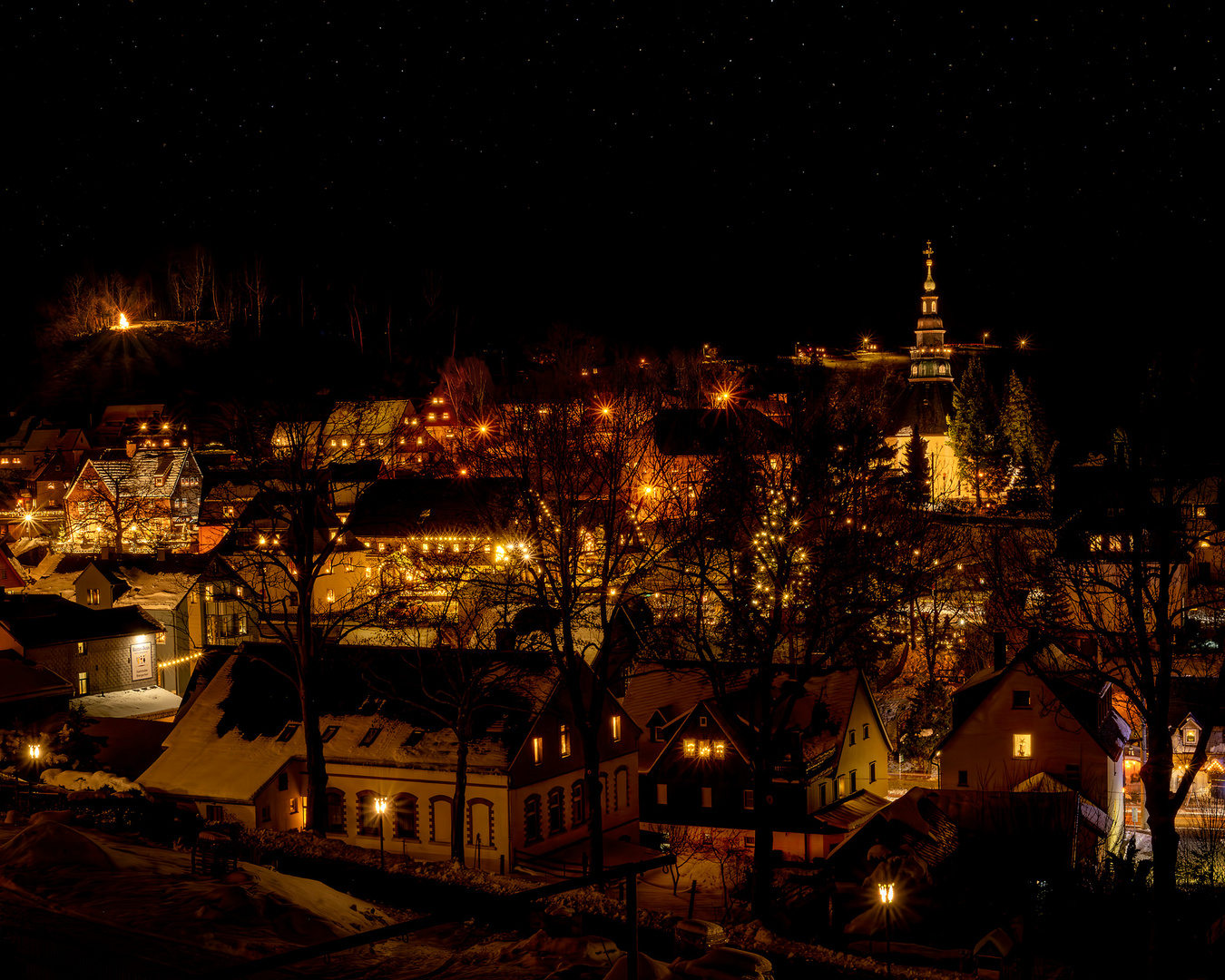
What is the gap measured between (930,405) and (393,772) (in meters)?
66.0

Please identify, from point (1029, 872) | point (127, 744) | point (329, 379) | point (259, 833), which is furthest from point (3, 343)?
point (1029, 872)

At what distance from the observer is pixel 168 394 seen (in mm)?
122062

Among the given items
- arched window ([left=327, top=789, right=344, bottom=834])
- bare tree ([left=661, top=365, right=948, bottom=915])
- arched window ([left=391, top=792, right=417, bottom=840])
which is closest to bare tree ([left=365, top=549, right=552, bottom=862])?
arched window ([left=391, top=792, right=417, bottom=840])

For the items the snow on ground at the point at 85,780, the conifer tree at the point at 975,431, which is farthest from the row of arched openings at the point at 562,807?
the conifer tree at the point at 975,431

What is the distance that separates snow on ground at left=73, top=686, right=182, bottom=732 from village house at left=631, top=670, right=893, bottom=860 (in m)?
20.6

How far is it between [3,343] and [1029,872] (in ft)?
503

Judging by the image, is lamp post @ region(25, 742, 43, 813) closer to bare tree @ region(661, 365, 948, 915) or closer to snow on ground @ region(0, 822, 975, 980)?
snow on ground @ region(0, 822, 975, 980)

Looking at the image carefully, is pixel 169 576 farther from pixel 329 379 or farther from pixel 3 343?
pixel 3 343

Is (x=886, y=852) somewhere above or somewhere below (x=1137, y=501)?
below

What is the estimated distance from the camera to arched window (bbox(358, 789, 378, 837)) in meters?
27.5

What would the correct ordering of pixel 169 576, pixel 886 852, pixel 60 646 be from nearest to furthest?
pixel 886 852 → pixel 60 646 → pixel 169 576

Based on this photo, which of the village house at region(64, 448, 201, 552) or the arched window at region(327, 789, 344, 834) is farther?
the village house at region(64, 448, 201, 552)

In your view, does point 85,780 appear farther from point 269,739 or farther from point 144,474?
point 144,474

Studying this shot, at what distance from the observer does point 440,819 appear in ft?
88.3
